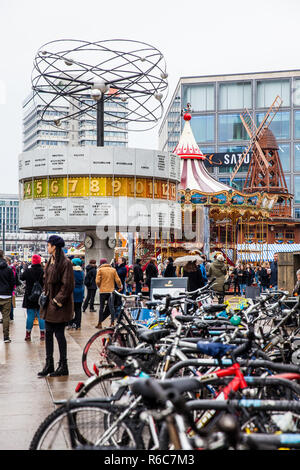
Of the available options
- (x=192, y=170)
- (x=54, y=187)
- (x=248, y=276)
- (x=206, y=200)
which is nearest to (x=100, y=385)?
(x=54, y=187)

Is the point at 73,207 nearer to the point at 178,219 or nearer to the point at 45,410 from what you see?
the point at 178,219

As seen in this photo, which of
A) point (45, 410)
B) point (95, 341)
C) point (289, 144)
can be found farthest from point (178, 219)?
point (289, 144)

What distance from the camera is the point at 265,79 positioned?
7650 centimetres

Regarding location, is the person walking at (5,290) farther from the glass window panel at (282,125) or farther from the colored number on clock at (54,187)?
the glass window panel at (282,125)

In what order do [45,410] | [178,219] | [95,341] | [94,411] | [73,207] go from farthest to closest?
[178,219] < [73,207] < [95,341] < [45,410] < [94,411]

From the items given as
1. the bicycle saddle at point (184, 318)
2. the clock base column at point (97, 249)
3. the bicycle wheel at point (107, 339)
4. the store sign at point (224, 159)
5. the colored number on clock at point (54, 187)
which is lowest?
the bicycle wheel at point (107, 339)

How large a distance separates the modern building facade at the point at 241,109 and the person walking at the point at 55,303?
67790 millimetres

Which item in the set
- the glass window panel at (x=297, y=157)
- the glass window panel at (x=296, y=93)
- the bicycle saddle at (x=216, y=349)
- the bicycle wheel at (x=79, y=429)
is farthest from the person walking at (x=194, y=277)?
the glass window panel at (x=296, y=93)

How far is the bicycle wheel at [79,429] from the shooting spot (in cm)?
378

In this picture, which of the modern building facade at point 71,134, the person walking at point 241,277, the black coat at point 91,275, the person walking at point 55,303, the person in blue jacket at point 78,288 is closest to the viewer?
the person walking at point 55,303

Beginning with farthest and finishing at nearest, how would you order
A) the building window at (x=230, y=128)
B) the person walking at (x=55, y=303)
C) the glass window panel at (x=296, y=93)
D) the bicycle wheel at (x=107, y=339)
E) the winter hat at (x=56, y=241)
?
the building window at (x=230, y=128) < the glass window panel at (x=296, y=93) < the winter hat at (x=56, y=241) < the person walking at (x=55, y=303) < the bicycle wheel at (x=107, y=339)

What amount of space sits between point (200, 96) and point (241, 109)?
5339 mm

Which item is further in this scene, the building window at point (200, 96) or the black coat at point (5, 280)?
the building window at point (200, 96)

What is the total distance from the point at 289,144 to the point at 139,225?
59.7m
